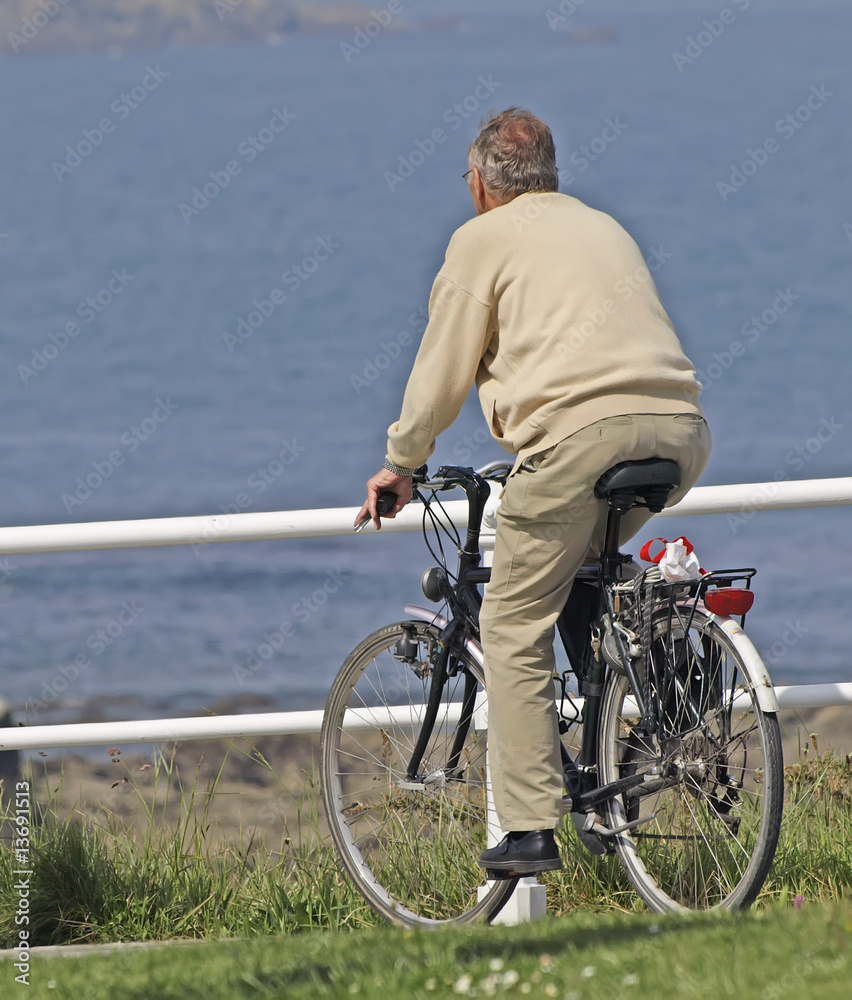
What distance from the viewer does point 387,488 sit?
A: 3658mm

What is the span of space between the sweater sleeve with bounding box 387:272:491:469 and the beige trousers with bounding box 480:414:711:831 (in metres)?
0.26

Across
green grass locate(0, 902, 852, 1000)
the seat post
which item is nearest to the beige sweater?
the seat post

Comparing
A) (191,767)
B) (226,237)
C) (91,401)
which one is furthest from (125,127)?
(191,767)

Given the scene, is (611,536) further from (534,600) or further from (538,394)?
(538,394)

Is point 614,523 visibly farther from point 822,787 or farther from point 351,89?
point 351,89

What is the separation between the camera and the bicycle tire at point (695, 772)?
3291 millimetres

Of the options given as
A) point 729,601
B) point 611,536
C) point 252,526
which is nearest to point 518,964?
point 729,601

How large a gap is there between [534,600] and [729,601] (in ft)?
1.55

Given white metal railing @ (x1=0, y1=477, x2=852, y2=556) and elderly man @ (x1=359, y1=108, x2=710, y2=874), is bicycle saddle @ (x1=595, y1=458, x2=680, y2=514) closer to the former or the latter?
elderly man @ (x1=359, y1=108, x2=710, y2=874)

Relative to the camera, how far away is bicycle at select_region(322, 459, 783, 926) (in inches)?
132

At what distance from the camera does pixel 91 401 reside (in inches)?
1270

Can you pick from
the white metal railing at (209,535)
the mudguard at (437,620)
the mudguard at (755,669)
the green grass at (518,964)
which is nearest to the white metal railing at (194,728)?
the white metal railing at (209,535)

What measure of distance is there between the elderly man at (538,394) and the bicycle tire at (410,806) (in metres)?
0.39

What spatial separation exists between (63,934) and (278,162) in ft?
189
